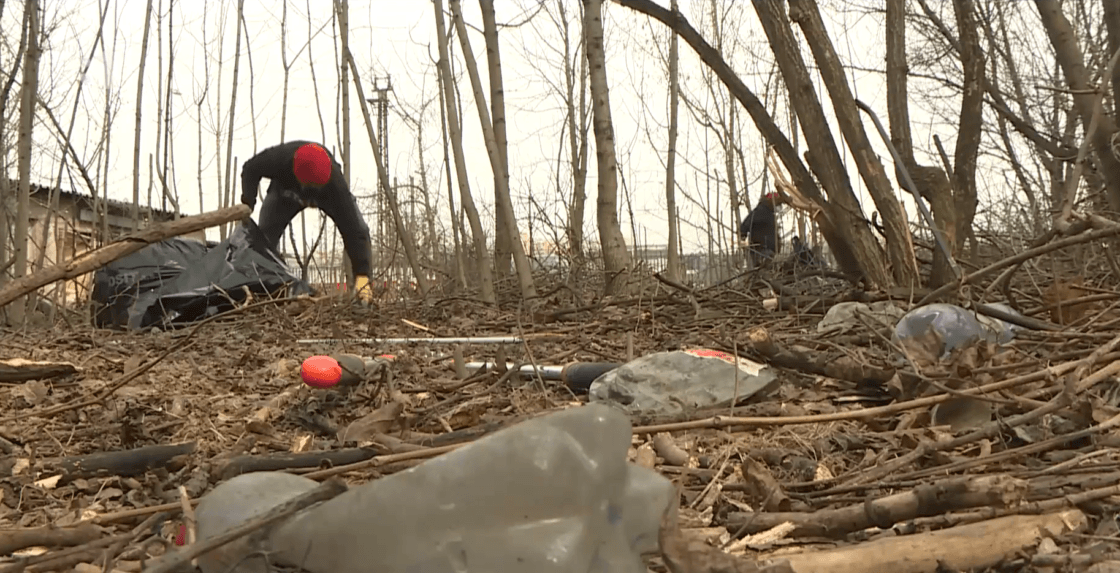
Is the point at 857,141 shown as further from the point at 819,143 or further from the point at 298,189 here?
the point at 298,189

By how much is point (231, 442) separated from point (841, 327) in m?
2.11

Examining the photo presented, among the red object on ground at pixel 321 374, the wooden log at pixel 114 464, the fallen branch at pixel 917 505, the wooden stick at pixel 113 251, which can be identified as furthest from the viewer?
the red object on ground at pixel 321 374

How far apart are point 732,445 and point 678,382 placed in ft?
1.73

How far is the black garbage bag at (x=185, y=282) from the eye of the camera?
514 cm

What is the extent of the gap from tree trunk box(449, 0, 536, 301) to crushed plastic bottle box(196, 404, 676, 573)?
3.97 m

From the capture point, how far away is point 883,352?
2.72m

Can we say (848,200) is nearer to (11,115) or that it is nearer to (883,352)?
(883,352)

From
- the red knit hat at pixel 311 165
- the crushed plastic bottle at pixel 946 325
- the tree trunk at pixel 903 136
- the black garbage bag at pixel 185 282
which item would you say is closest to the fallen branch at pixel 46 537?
the crushed plastic bottle at pixel 946 325

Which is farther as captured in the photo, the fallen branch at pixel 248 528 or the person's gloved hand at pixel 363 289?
the person's gloved hand at pixel 363 289

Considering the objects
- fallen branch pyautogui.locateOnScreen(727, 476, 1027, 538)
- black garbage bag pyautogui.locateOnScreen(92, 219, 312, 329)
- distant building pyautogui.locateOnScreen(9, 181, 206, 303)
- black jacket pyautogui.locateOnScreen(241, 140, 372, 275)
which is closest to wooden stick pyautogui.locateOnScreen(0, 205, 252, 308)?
distant building pyautogui.locateOnScreen(9, 181, 206, 303)

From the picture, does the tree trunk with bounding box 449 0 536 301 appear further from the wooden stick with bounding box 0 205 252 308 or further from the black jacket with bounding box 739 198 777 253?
the wooden stick with bounding box 0 205 252 308

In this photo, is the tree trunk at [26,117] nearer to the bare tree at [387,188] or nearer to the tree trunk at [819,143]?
the bare tree at [387,188]

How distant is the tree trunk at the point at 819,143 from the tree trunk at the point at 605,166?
1495 millimetres

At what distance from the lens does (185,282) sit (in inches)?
207
